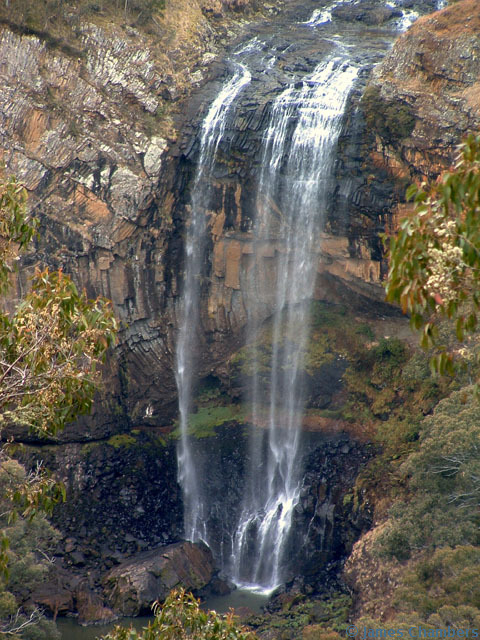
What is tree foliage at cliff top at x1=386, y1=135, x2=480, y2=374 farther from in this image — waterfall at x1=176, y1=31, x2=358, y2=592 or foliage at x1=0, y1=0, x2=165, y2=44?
foliage at x1=0, y1=0, x2=165, y2=44

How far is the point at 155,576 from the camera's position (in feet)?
86.8

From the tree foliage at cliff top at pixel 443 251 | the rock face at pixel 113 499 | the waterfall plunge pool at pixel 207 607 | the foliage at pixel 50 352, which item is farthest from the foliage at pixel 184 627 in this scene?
the rock face at pixel 113 499

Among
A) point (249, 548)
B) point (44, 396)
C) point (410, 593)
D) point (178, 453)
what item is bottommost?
point (249, 548)

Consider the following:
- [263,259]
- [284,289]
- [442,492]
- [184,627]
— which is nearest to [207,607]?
[442,492]

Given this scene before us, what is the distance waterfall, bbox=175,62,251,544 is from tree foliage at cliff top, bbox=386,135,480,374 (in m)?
24.0

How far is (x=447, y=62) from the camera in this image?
28.9 m

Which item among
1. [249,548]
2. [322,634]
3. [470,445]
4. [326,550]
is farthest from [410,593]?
[249,548]

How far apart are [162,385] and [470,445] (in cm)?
1579

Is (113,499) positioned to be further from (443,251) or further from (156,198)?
(443,251)

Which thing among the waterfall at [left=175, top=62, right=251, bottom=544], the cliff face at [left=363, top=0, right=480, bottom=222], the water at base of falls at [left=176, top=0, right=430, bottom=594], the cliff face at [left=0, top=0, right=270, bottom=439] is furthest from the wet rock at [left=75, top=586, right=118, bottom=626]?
the cliff face at [left=363, top=0, right=480, bottom=222]

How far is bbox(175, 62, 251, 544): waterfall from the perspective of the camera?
1244 inches

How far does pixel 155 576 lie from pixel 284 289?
13.7 m

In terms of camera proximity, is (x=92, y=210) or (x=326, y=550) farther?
(x=92, y=210)

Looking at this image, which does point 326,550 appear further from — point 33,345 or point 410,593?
point 33,345
